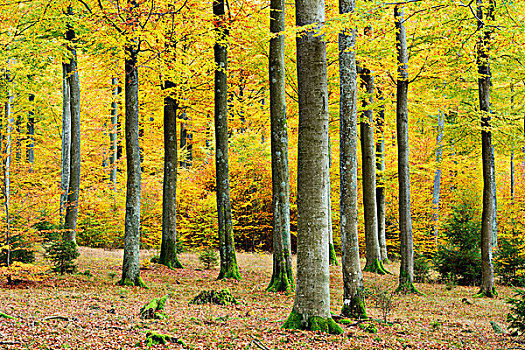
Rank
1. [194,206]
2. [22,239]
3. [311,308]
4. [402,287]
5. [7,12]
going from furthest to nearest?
→ [194,206], [7,12], [402,287], [22,239], [311,308]

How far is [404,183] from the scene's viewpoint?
11195mm

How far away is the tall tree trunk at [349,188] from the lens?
6996 mm

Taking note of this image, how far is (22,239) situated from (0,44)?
18.2 feet

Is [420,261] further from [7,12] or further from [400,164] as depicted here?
[7,12]

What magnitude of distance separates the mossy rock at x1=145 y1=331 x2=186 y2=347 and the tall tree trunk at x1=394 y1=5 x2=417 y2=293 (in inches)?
285

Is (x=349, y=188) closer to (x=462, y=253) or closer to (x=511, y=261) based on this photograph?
(x=462, y=253)

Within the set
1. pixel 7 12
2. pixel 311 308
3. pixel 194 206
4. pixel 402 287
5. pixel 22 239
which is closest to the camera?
pixel 311 308

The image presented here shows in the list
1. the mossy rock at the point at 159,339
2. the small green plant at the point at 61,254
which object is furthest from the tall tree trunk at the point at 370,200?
the mossy rock at the point at 159,339

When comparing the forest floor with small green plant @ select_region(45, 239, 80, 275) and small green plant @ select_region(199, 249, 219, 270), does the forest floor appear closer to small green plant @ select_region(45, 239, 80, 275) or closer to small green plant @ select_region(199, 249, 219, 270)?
small green plant @ select_region(45, 239, 80, 275)

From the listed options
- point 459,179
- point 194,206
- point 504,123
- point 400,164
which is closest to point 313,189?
point 400,164

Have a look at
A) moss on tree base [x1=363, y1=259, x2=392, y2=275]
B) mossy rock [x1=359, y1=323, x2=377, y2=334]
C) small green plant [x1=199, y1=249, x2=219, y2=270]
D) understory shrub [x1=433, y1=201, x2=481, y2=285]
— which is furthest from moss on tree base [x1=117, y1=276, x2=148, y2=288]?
understory shrub [x1=433, y1=201, x2=481, y2=285]

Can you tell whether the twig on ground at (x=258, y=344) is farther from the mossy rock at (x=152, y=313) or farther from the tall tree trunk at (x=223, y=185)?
the tall tree trunk at (x=223, y=185)

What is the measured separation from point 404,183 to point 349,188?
15.0 ft

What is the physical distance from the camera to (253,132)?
20328 millimetres
